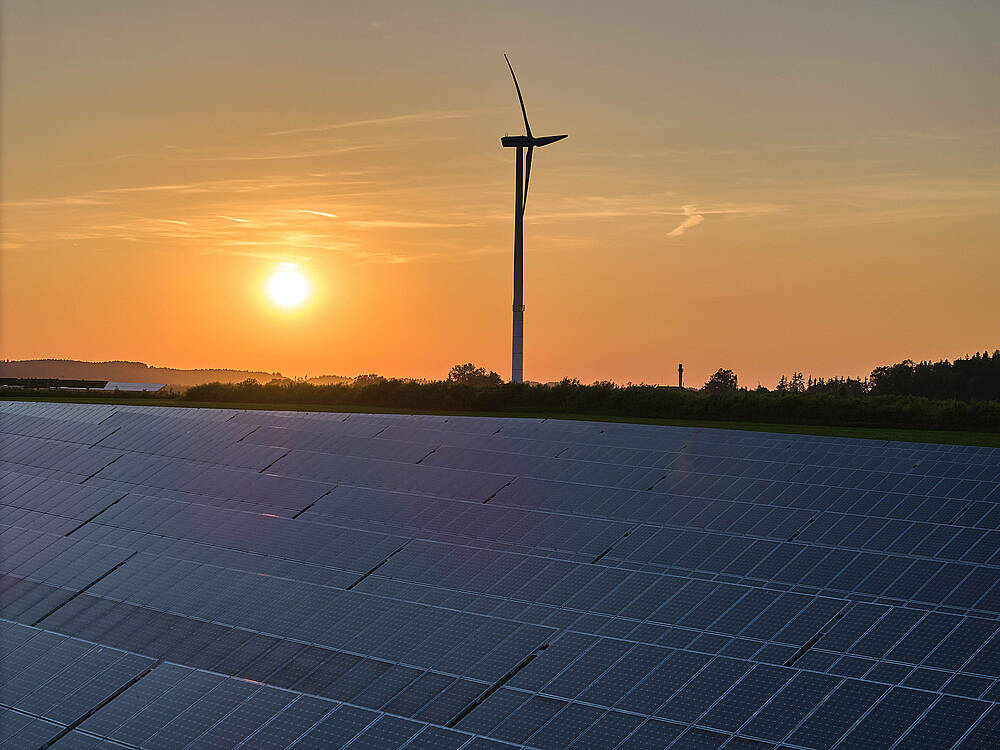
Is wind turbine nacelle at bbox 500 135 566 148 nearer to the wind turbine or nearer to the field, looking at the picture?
the wind turbine

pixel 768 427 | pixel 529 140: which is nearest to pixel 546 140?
pixel 529 140

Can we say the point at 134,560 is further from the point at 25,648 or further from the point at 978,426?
the point at 978,426

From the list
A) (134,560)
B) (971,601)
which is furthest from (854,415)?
(134,560)

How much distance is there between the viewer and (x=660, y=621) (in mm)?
27500

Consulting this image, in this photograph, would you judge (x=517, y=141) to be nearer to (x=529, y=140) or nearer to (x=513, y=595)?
(x=529, y=140)

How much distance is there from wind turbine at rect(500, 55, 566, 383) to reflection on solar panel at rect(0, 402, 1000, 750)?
1378 inches

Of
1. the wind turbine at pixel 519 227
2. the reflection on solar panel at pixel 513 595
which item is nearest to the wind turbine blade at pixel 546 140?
the wind turbine at pixel 519 227

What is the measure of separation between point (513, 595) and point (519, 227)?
57.1 metres

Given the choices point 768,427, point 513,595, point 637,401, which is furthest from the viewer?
point 637,401

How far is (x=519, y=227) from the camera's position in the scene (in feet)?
276

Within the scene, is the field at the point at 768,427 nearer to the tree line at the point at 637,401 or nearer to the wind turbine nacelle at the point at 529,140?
the tree line at the point at 637,401

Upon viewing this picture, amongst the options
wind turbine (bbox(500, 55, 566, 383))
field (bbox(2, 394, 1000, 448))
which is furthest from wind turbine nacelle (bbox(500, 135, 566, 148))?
field (bbox(2, 394, 1000, 448))

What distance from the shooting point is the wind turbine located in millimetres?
81500

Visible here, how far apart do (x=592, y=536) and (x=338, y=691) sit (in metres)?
10.3
